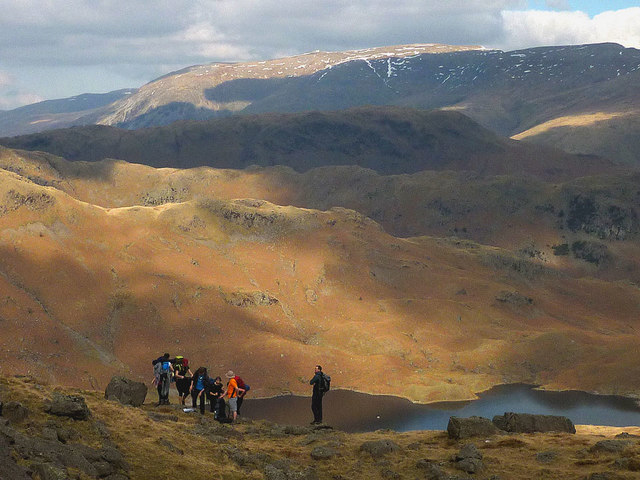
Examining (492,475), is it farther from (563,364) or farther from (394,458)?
(563,364)

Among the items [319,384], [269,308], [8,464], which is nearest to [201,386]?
[319,384]

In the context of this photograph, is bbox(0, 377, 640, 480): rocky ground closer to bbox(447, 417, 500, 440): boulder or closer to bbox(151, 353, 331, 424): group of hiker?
bbox(447, 417, 500, 440): boulder

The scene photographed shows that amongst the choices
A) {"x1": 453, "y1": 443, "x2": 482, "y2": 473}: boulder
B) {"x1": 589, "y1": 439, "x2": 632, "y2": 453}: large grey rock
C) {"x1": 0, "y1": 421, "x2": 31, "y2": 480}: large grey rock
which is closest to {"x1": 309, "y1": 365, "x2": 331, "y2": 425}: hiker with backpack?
{"x1": 453, "y1": 443, "x2": 482, "y2": 473}: boulder

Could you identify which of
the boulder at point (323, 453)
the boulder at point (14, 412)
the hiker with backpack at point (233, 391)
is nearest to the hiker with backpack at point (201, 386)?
the hiker with backpack at point (233, 391)

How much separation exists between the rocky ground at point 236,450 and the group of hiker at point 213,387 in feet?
3.30

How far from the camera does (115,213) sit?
165250 millimetres

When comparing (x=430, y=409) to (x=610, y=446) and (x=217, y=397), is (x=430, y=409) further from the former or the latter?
(x=610, y=446)

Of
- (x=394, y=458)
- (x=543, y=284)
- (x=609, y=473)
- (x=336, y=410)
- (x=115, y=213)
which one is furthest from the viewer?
(x=543, y=284)

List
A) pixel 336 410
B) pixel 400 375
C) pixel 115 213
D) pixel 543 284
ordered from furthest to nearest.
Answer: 1. pixel 543 284
2. pixel 115 213
3. pixel 400 375
4. pixel 336 410

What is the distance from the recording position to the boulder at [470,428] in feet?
128

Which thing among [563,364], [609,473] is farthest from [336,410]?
[609,473]

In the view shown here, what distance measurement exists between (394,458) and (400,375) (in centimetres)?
10260

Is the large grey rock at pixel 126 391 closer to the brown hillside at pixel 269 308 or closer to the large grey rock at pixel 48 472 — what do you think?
the large grey rock at pixel 48 472

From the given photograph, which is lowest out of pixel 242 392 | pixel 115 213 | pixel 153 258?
pixel 242 392
